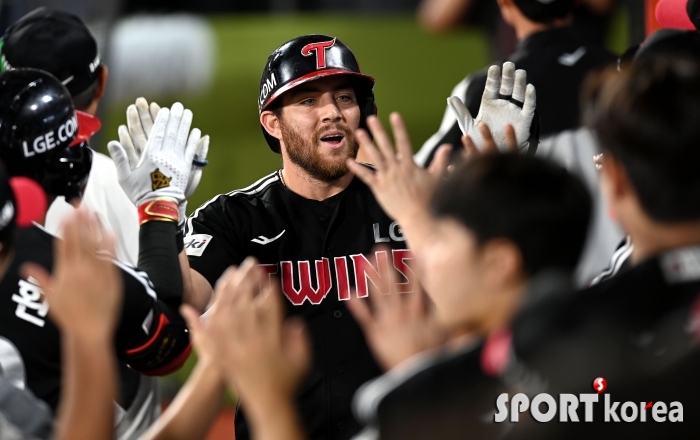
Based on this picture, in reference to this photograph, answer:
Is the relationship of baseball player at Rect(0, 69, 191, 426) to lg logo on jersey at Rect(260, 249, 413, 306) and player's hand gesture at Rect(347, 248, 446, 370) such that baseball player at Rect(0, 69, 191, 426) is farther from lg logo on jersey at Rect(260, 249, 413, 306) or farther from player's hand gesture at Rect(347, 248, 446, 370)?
player's hand gesture at Rect(347, 248, 446, 370)

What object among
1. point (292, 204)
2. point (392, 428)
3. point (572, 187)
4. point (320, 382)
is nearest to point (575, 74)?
point (292, 204)

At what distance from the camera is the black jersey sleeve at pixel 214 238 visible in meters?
2.78

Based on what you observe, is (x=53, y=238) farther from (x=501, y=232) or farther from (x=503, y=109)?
(x=503, y=109)

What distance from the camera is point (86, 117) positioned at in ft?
9.53

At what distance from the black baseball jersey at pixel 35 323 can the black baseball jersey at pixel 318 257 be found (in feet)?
2.08

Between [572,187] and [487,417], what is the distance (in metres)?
0.37

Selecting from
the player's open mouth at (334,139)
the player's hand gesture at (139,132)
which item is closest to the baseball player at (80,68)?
the player's hand gesture at (139,132)

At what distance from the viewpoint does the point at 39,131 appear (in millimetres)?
2342

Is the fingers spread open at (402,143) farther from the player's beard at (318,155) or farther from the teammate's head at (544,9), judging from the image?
the teammate's head at (544,9)

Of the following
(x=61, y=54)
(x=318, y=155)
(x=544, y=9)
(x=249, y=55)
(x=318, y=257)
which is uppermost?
(x=249, y=55)

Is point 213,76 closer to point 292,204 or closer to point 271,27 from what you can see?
point 271,27

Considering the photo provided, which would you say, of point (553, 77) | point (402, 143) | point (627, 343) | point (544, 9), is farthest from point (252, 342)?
point (544, 9)

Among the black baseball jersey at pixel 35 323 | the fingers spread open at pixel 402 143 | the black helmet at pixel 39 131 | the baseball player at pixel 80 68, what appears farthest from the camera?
the baseball player at pixel 80 68

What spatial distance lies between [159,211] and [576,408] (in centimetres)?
151
